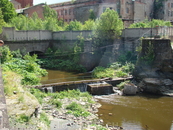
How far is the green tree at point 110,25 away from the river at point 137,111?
1156 cm

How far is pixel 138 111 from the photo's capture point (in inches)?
589

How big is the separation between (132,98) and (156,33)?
1113 centimetres

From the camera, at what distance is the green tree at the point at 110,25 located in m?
27.6

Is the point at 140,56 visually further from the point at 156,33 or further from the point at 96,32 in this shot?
the point at 96,32

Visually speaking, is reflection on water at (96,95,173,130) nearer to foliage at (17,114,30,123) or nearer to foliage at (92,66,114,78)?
foliage at (92,66,114,78)

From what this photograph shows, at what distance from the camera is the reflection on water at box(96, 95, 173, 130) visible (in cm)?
1295

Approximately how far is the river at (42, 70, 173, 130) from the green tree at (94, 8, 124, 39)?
11.6 meters

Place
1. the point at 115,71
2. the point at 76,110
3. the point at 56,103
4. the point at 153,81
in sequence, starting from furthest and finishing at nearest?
the point at 115,71 → the point at 153,81 → the point at 56,103 → the point at 76,110

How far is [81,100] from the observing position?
16.4 meters

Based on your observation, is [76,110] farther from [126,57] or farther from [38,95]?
[126,57]

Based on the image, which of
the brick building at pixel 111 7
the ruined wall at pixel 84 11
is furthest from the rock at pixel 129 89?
the ruined wall at pixel 84 11

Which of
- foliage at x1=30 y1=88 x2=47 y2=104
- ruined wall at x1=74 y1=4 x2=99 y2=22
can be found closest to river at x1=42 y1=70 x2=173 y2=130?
foliage at x1=30 y1=88 x2=47 y2=104

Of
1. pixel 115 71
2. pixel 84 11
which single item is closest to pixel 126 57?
pixel 115 71

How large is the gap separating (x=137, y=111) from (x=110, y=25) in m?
15.2
